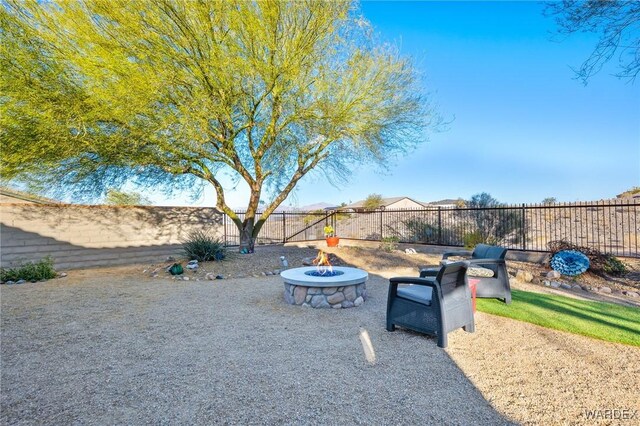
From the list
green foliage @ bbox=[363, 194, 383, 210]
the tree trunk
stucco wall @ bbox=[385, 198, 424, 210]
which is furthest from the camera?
stucco wall @ bbox=[385, 198, 424, 210]

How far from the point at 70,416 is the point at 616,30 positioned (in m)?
9.08

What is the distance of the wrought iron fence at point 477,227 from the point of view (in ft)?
38.2

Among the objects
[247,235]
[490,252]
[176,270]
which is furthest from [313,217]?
[490,252]

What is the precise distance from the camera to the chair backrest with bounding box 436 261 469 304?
350cm

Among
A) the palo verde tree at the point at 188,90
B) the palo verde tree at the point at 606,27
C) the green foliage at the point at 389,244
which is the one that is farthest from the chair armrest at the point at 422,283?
the green foliage at the point at 389,244

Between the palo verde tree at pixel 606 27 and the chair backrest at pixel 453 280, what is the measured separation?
521cm

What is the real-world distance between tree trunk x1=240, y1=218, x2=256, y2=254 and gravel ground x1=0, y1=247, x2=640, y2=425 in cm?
531

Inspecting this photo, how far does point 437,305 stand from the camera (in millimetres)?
3443

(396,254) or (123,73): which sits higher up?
(123,73)

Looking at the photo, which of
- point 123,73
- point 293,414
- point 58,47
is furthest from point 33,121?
point 293,414

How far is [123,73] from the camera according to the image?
698 centimetres

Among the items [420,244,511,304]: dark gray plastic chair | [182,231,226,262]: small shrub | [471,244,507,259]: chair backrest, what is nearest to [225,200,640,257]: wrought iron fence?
[182,231,226,262]: small shrub

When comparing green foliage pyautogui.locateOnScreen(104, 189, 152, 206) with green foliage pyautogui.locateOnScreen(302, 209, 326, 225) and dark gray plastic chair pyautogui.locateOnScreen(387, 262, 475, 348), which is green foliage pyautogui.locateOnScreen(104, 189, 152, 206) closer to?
green foliage pyautogui.locateOnScreen(302, 209, 326, 225)

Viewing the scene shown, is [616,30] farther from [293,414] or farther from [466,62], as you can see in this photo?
[293,414]
